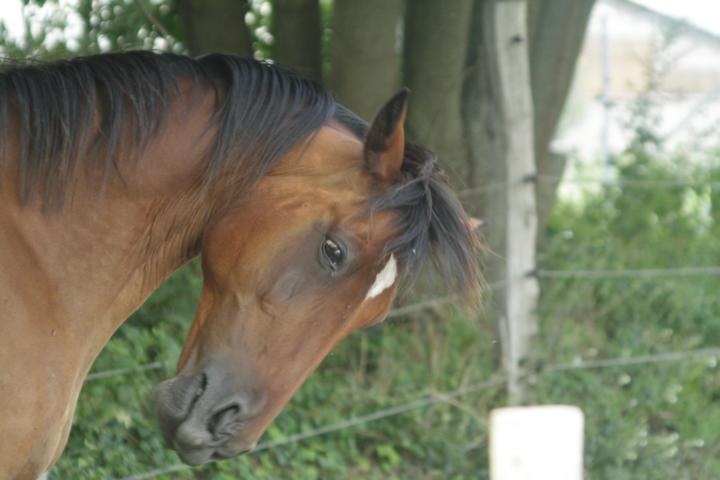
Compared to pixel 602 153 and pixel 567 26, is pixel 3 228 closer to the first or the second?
pixel 567 26

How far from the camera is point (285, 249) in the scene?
106 inches

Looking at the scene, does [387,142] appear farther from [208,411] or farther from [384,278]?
[208,411]

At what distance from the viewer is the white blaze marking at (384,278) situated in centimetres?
276

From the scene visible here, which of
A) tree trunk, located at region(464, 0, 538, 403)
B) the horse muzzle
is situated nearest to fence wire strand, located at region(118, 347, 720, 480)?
tree trunk, located at region(464, 0, 538, 403)

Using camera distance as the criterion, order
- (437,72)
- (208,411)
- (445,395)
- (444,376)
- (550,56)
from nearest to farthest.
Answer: (208,411) < (445,395) < (444,376) < (437,72) < (550,56)

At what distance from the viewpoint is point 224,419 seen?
2658 mm

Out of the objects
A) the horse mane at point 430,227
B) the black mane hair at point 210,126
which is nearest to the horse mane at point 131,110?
the black mane hair at point 210,126

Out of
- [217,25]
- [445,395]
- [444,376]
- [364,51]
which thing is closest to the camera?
[445,395]

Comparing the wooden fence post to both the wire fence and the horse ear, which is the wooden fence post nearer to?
the wire fence

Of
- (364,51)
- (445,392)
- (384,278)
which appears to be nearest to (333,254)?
(384,278)

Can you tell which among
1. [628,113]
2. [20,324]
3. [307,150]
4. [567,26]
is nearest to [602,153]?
[628,113]

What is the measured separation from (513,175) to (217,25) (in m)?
1.91

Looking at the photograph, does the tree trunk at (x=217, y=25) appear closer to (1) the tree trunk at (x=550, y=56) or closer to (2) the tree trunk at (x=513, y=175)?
(2) the tree trunk at (x=513, y=175)

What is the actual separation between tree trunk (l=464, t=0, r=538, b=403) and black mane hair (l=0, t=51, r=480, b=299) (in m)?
2.87
